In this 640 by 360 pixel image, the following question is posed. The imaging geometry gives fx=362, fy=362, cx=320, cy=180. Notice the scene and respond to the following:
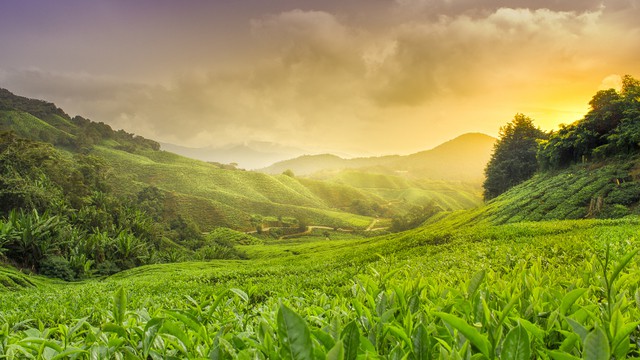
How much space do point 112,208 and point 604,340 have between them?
2127 inches

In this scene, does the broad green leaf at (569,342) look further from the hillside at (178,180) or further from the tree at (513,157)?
the hillside at (178,180)

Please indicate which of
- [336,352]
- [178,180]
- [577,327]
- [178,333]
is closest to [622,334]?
[577,327]

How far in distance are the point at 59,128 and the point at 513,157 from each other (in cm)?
11651

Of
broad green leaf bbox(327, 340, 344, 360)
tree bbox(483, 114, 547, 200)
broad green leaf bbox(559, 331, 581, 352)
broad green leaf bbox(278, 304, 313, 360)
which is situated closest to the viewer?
broad green leaf bbox(327, 340, 344, 360)

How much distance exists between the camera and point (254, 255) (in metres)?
50.8

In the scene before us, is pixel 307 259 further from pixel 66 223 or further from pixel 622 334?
pixel 622 334

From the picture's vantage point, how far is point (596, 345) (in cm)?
81

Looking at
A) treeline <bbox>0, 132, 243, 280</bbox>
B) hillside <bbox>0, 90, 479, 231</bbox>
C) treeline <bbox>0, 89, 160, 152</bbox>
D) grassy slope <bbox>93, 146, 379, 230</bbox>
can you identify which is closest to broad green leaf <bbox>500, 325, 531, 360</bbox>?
treeline <bbox>0, 132, 243, 280</bbox>

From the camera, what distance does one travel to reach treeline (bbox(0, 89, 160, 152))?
91938mm

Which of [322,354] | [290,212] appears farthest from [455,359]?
[290,212]

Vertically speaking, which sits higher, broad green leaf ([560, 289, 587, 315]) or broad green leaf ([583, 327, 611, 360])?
broad green leaf ([583, 327, 611, 360])

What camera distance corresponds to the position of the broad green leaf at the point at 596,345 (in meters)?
0.79

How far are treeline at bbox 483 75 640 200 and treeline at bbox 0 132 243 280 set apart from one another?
40062 mm

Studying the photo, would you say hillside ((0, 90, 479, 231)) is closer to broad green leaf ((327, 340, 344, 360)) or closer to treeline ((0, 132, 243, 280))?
treeline ((0, 132, 243, 280))
